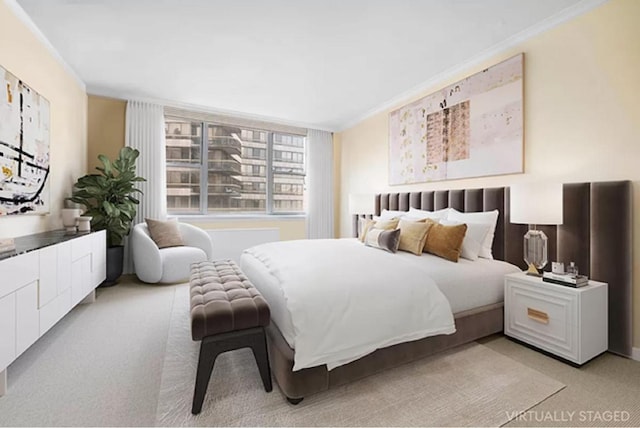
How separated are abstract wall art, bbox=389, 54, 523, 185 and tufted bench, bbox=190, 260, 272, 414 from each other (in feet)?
8.55

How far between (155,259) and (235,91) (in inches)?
95.1

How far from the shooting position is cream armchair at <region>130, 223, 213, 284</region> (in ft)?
11.7

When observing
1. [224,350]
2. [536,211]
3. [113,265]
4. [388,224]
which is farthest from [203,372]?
[113,265]

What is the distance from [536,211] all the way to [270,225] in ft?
12.8

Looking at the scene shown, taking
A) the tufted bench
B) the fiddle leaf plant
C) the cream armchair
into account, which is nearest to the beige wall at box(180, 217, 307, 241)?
the cream armchair

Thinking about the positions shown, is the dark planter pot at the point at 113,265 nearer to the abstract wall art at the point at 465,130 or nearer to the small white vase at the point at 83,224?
the small white vase at the point at 83,224

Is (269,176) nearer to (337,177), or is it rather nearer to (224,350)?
(337,177)

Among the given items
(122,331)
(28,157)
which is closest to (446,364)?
(122,331)

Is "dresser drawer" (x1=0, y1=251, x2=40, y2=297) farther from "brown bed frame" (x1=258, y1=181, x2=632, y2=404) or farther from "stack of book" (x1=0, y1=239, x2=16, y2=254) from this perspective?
"brown bed frame" (x1=258, y1=181, x2=632, y2=404)

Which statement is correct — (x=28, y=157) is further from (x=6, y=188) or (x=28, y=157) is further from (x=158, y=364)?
(x=158, y=364)

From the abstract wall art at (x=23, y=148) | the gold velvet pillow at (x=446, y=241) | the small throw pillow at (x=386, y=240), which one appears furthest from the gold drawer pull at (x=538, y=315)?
the abstract wall art at (x=23, y=148)

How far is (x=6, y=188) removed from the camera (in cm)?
220

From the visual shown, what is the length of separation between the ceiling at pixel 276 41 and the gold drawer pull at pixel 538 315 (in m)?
2.32

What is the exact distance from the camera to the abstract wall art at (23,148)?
7.13 feet
